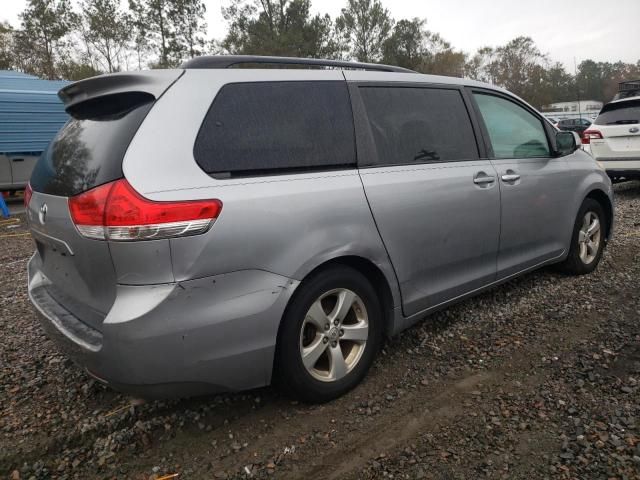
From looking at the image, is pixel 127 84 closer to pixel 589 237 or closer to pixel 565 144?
pixel 565 144

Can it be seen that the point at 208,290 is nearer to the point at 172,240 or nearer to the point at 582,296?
the point at 172,240

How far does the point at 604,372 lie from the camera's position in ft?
8.81

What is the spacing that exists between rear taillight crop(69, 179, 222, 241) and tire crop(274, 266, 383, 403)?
603 mm

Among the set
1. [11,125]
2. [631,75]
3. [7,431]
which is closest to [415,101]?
[7,431]

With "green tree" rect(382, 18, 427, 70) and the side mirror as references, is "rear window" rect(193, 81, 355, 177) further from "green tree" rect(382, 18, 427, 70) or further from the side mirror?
"green tree" rect(382, 18, 427, 70)

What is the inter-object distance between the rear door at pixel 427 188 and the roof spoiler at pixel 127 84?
3.38 feet

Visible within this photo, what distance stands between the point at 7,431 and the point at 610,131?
9.37 meters

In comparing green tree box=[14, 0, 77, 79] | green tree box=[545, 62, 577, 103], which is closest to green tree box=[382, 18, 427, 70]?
green tree box=[545, 62, 577, 103]

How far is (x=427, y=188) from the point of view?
2.81 m

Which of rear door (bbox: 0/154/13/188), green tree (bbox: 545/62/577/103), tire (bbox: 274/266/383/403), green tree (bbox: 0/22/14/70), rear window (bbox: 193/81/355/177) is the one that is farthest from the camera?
green tree (bbox: 545/62/577/103)

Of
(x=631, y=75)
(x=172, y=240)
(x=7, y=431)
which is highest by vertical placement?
(x=631, y=75)

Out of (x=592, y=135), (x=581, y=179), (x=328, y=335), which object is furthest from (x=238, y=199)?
(x=592, y=135)

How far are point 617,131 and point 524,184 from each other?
6.18 metres

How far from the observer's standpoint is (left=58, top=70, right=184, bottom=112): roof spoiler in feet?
6.89
